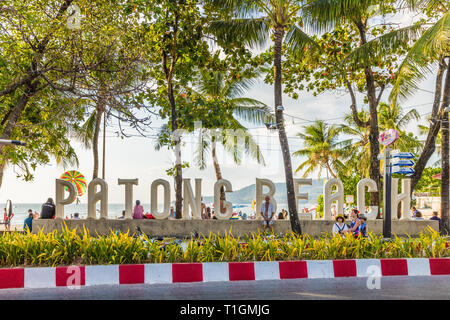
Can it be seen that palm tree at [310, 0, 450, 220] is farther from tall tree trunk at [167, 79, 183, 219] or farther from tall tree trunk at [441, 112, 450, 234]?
tall tree trunk at [167, 79, 183, 219]

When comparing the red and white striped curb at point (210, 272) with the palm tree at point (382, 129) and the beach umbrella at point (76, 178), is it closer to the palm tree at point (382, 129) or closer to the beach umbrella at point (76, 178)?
the beach umbrella at point (76, 178)

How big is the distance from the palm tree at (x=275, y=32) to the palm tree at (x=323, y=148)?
2684 centimetres

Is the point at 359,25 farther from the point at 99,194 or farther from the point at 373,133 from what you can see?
the point at 99,194

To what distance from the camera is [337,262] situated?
7469mm

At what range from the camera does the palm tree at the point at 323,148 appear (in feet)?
136

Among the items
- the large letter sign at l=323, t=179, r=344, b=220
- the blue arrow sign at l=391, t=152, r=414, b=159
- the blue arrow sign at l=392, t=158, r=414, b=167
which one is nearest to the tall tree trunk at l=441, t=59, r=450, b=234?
the large letter sign at l=323, t=179, r=344, b=220

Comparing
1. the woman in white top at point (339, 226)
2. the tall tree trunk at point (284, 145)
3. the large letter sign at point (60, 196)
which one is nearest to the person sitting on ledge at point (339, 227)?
the woman in white top at point (339, 226)

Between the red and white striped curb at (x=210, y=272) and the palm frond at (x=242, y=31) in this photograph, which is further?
the palm frond at (x=242, y=31)

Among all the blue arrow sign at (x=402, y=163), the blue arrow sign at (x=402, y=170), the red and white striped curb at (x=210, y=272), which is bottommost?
the red and white striped curb at (x=210, y=272)

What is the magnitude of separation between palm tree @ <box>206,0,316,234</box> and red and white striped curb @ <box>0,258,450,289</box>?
7195mm

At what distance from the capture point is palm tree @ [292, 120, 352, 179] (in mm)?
41375

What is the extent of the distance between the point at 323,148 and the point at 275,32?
27798mm

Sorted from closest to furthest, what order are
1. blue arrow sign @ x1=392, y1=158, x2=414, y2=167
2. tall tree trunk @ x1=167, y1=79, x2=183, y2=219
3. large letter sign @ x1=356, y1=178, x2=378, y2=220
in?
blue arrow sign @ x1=392, y1=158, x2=414, y2=167, large letter sign @ x1=356, y1=178, x2=378, y2=220, tall tree trunk @ x1=167, y1=79, x2=183, y2=219
